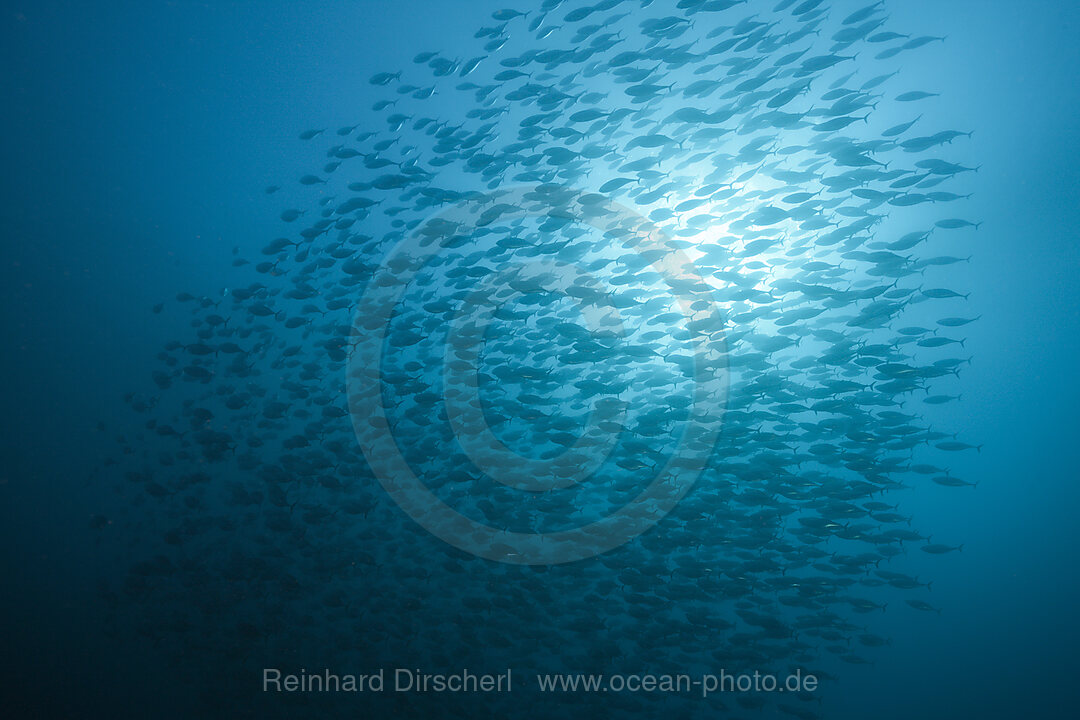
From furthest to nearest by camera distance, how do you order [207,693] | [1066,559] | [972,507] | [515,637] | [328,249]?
[972,507], [1066,559], [207,693], [328,249], [515,637]

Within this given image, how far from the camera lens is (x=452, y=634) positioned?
7.53m

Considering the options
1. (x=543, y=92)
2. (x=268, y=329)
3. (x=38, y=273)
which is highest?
(x=38, y=273)

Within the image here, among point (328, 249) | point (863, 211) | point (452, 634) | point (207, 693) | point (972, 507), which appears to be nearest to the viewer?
point (863, 211)

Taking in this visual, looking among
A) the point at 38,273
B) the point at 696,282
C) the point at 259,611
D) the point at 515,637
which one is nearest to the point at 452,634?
the point at 515,637

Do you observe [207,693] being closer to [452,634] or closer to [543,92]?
[452,634]

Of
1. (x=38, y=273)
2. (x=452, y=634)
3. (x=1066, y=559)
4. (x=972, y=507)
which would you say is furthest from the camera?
(x=972, y=507)

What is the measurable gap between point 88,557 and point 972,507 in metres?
49.2

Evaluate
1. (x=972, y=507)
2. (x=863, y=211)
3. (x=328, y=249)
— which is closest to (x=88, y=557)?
(x=328, y=249)

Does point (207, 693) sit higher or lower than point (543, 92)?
lower

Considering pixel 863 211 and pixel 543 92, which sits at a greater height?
pixel 543 92

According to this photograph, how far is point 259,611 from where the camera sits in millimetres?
7980

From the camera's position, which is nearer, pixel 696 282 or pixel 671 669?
pixel 696 282

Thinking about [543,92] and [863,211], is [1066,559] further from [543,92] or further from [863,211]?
[543,92]

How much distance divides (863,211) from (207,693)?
37.5 feet
